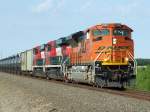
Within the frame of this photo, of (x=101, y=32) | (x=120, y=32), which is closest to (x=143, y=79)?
(x=120, y=32)

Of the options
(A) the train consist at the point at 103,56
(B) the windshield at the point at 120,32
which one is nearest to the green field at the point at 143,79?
(A) the train consist at the point at 103,56

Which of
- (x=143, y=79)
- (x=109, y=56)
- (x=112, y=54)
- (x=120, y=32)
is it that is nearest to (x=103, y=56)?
(x=109, y=56)

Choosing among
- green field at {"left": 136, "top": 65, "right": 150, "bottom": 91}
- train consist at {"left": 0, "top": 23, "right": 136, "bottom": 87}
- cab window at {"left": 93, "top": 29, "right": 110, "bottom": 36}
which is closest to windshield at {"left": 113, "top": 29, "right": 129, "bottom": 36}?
train consist at {"left": 0, "top": 23, "right": 136, "bottom": 87}

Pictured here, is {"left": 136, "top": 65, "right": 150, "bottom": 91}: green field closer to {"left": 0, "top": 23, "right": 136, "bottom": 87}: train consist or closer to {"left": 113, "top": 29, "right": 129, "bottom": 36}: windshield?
{"left": 0, "top": 23, "right": 136, "bottom": 87}: train consist

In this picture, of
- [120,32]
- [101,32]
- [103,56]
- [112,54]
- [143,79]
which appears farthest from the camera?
[143,79]

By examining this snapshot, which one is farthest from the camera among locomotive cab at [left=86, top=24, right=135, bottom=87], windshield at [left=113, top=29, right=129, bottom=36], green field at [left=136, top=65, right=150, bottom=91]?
green field at [left=136, top=65, right=150, bottom=91]

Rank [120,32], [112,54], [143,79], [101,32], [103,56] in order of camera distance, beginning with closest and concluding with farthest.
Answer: [112,54] < [103,56] < [120,32] < [101,32] < [143,79]

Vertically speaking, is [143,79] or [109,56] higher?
[109,56]

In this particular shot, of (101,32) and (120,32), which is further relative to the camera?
(101,32)

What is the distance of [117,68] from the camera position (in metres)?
23.4

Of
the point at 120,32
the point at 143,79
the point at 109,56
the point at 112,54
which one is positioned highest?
the point at 120,32

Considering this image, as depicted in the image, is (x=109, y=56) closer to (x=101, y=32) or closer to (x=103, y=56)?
(x=103, y=56)

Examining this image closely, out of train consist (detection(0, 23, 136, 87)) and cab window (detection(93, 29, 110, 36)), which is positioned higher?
cab window (detection(93, 29, 110, 36))

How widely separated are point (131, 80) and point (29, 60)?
1031 inches
